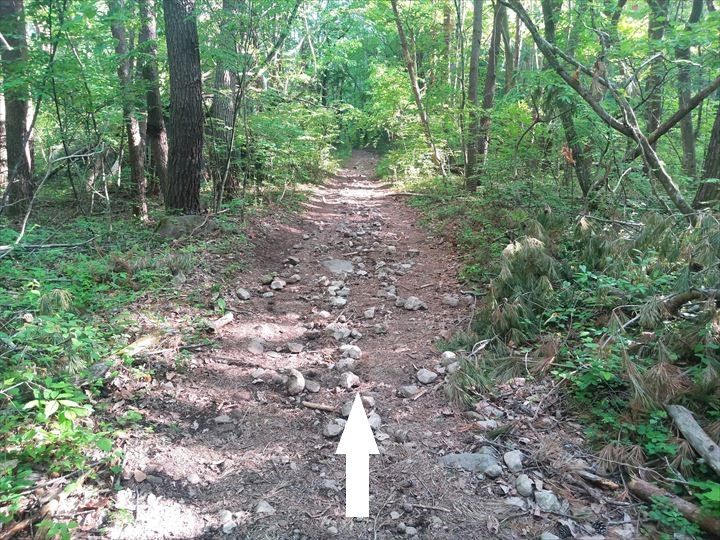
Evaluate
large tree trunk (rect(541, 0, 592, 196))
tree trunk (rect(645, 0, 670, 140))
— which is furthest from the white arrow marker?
tree trunk (rect(645, 0, 670, 140))

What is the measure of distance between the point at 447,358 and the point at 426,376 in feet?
1.11

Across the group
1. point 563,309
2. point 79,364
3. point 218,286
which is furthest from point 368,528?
point 218,286

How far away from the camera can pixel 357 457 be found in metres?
2.92

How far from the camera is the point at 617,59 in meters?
6.14

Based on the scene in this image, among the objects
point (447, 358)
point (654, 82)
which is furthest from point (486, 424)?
point (654, 82)

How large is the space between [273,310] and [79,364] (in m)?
2.31

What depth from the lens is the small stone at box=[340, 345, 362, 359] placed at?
14.0ft

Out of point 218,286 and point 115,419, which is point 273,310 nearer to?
point 218,286

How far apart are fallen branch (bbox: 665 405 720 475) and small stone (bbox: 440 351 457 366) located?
168cm

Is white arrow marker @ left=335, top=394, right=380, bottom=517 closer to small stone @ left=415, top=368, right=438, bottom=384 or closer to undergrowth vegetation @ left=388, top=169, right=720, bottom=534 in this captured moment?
small stone @ left=415, top=368, right=438, bottom=384

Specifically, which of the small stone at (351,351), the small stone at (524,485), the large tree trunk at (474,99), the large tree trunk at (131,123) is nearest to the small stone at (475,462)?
the small stone at (524,485)

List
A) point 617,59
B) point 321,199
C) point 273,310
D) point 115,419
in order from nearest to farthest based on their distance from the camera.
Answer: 1. point 115,419
2. point 273,310
3. point 617,59
4. point 321,199

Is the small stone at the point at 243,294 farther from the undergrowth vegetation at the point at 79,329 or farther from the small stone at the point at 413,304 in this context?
the small stone at the point at 413,304

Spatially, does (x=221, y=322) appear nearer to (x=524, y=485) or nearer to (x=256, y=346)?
(x=256, y=346)
